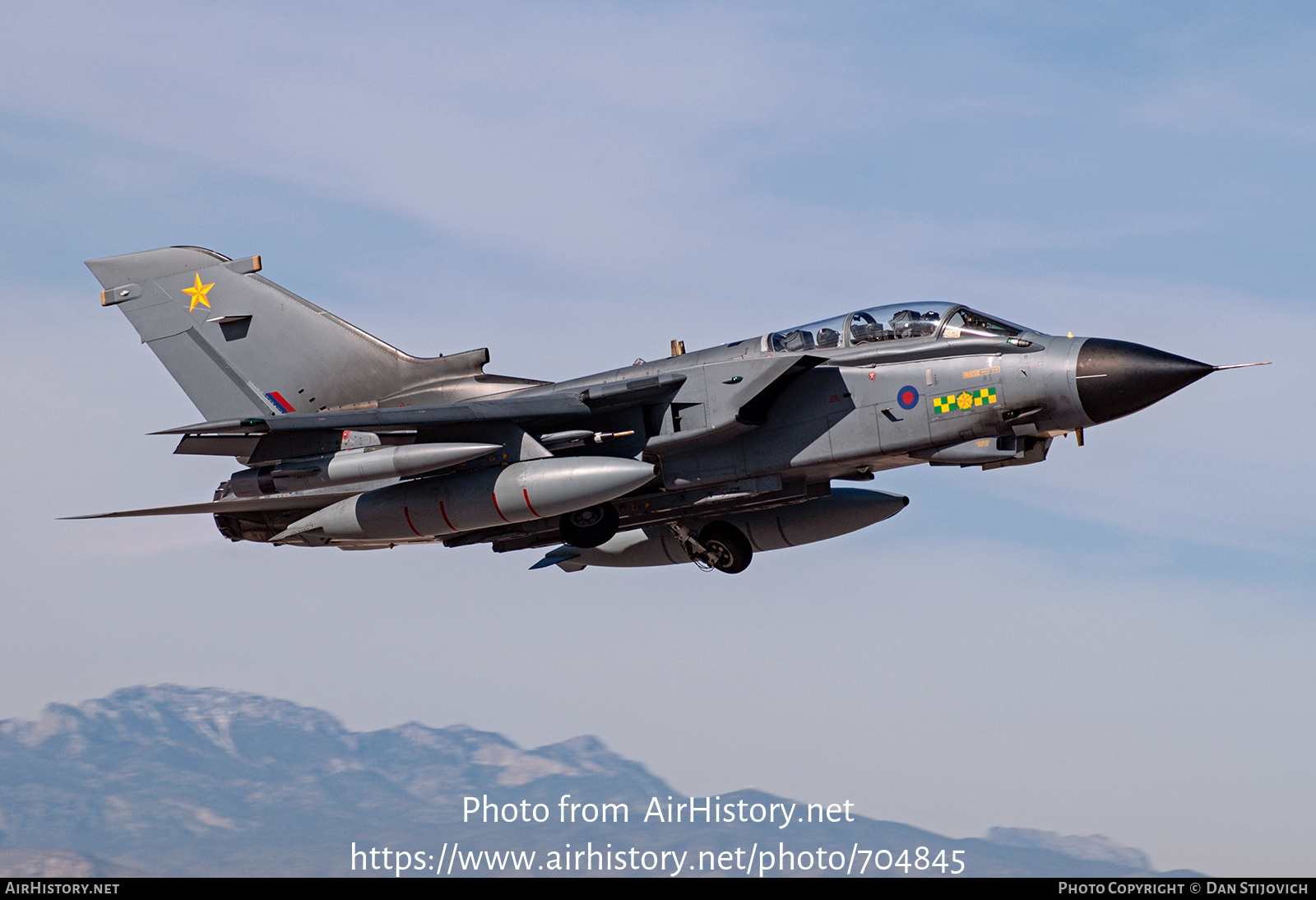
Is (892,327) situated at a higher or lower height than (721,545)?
higher

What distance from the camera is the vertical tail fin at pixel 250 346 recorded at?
21.2 m

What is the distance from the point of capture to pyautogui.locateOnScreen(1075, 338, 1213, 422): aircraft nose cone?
16438 millimetres

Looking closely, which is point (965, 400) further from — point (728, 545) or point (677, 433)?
point (728, 545)

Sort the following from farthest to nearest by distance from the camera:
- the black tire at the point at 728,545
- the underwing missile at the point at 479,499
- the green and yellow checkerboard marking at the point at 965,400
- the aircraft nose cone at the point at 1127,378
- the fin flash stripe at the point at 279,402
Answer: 1. the fin flash stripe at the point at 279,402
2. the black tire at the point at 728,545
3. the underwing missile at the point at 479,499
4. the green and yellow checkerboard marking at the point at 965,400
5. the aircraft nose cone at the point at 1127,378

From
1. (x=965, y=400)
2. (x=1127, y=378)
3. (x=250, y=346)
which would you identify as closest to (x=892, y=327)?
(x=965, y=400)

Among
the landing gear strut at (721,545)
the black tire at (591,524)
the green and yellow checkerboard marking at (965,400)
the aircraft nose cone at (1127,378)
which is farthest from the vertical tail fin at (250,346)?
the aircraft nose cone at (1127,378)

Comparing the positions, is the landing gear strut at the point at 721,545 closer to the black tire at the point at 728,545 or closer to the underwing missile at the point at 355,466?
the black tire at the point at 728,545

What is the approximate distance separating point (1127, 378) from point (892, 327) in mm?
2960

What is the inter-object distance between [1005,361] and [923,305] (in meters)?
1.39

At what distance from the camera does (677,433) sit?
60.0ft

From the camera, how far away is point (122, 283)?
2255 centimetres

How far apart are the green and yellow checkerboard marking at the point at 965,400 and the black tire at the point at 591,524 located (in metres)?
4.70
